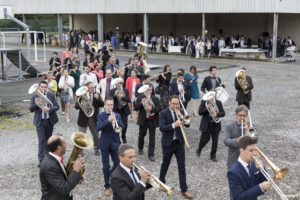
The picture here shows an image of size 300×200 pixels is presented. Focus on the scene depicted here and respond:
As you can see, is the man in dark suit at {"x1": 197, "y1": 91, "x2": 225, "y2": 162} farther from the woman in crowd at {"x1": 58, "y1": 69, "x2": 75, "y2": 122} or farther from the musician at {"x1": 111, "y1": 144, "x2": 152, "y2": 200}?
the woman in crowd at {"x1": 58, "y1": 69, "x2": 75, "y2": 122}

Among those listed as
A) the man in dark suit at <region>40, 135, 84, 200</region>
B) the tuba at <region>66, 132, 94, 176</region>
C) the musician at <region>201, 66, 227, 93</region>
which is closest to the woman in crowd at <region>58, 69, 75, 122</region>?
the musician at <region>201, 66, 227, 93</region>

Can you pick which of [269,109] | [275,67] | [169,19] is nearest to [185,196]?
[269,109]

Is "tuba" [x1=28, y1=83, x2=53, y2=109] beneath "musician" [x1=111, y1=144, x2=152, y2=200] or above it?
above

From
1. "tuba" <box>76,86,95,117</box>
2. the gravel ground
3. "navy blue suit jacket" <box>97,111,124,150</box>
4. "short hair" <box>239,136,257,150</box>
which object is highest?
"short hair" <box>239,136,257,150</box>

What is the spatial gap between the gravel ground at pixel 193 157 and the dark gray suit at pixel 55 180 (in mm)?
2323

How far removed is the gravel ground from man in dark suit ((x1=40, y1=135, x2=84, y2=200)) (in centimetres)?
234

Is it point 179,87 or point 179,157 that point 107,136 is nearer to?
point 179,157

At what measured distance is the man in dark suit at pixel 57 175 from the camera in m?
4.53

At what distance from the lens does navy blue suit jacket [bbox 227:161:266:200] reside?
436 centimetres

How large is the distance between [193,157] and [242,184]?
4.45 metres

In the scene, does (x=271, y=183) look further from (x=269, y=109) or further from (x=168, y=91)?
(x=269, y=109)

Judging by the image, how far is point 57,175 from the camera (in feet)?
15.0

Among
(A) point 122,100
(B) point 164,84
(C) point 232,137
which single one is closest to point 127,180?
(C) point 232,137

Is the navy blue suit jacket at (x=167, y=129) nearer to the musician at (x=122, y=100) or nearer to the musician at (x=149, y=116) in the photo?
the musician at (x=149, y=116)
